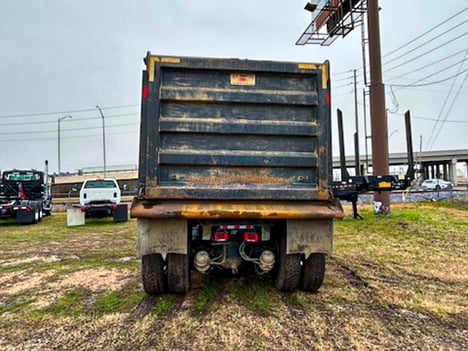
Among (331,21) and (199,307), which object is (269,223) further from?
(331,21)

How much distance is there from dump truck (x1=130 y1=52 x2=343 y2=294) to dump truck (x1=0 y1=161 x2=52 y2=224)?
12.0 m

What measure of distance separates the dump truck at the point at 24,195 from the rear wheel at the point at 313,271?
13.1 metres

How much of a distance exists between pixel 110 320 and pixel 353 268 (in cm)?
412

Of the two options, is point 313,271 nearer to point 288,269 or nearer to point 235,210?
point 288,269

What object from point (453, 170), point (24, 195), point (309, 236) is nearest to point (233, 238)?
point (309, 236)

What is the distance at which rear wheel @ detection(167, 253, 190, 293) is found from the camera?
402 cm

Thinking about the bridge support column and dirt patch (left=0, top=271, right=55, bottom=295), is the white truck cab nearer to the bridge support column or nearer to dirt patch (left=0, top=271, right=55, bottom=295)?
dirt patch (left=0, top=271, right=55, bottom=295)

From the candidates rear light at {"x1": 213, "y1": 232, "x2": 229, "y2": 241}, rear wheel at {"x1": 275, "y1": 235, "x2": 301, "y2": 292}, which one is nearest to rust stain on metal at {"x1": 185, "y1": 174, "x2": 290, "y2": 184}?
rear light at {"x1": 213, "y1": 232, "x2": 229, "y2": 241}

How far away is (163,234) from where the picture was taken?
12.5ft

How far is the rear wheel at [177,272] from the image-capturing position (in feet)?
13.2

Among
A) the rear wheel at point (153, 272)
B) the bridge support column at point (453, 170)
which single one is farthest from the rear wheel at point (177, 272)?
the bridge support column at point (453, 170)

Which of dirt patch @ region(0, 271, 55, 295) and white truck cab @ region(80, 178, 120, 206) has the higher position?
white truck cab @ region(80, 178, 120, 206)

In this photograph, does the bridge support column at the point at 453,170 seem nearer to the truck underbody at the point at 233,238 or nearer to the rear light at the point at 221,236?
the truck underbody at the point at 233,238

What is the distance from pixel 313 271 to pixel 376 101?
37.0 ft
